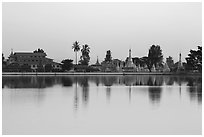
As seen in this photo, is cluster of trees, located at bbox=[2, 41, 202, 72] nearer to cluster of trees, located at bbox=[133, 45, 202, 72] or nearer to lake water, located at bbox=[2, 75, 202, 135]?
cluster of trees, located at bbox=[133, 45, 202, 72]

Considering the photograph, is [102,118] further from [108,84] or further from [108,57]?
[108,57]

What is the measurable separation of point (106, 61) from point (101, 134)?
276 ft

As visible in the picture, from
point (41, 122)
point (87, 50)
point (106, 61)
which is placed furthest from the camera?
point (106, 61)

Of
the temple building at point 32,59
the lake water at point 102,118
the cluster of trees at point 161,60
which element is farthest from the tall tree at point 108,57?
the lake water at point 102,118

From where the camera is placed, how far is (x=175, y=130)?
386 inches

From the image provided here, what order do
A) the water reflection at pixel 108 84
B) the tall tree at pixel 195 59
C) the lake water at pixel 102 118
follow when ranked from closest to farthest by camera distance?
the lake water at pixel 102 118 < the water reflection at pixel 108 84 < the tall tree at pixel 195 59

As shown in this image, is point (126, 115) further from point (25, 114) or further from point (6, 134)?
point (6, 134)

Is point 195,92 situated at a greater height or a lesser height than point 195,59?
lesser

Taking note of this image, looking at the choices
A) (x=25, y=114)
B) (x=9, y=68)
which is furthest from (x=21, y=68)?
(x=25, y=114)

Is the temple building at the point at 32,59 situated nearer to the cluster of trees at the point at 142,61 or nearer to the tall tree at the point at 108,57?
the cluster of trees at the point at 142,61

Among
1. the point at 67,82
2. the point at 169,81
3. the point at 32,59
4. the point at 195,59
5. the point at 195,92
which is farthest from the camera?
the point at 32,59

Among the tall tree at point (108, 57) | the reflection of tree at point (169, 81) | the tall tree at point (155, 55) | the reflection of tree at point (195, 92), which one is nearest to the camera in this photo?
the reflection of tree at point (195, 92)

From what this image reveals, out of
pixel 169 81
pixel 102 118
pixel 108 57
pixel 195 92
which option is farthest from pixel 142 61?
pixel 102 118

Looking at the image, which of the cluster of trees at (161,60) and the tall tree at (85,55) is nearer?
the cluster of trees at (161,60)
